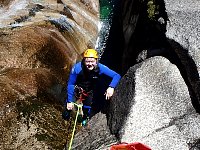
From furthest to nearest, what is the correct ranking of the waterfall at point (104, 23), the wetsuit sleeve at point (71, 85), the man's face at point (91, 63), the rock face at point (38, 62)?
1. the waterfall at point (104, 23)
2. the rock face at point (38, 62)
3. the wetsuit sleeve at point (71, 85)
4. the man's face at point (91, 63)

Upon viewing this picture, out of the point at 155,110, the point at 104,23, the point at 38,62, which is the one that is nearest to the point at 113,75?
the point at 155,110

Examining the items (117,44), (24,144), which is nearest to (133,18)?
(117,44)

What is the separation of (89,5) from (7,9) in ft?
15.2

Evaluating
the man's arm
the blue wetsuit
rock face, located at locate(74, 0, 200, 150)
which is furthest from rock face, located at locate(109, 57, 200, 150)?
the blue wetsuit

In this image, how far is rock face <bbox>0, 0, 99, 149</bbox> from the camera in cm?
1109

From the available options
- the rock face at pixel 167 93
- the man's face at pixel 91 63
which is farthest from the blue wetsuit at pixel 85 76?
the rock face at pixel 167 93

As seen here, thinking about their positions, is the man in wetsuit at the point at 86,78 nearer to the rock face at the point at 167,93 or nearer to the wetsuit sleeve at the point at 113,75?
the wetsuit sleeve at the point at 113,75

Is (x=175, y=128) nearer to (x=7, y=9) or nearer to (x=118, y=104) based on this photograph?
(x=118, y=104)

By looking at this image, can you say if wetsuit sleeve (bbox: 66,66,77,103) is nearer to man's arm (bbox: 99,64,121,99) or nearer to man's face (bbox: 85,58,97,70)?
man's face (bbox: 85,58,97,70)

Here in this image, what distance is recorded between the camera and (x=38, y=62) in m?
14.4

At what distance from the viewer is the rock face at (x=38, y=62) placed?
437 inches

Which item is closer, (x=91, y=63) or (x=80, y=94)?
(x=91, y=63)

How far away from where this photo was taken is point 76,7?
20219 millimetres

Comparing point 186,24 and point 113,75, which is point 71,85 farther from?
point 186,24
